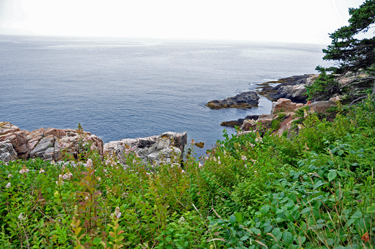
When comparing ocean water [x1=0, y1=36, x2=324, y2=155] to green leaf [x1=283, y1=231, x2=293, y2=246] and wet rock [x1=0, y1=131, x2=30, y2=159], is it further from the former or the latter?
green leaf [x1=283, y1=231, x2=293, y2=246]

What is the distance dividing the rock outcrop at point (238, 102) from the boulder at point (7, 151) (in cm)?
3717

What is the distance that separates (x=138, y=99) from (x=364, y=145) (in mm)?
51778

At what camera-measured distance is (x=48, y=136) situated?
911 inches

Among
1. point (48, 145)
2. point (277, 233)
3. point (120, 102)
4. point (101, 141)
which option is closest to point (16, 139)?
point (48, 145)

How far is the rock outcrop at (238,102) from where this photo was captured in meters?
49.6

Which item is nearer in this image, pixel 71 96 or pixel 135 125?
pixel 135 125

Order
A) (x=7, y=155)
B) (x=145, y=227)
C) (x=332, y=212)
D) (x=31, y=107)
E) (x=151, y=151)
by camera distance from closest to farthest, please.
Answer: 1. (x=332, y=212)
2. (x=145, y=227)
3. (x=7, y=155)
4. (x=151, y=151)
5. (x=31, y=107)

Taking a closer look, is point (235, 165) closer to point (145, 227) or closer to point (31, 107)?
point (145, 227)

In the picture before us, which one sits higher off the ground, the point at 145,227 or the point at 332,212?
the point at 332,212

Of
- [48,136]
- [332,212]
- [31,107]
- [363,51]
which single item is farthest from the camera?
[31,107]

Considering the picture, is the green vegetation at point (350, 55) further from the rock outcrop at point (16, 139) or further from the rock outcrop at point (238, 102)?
the rock outcrop at point (238, 102)

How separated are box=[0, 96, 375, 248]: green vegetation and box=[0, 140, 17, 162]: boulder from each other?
47.4ft

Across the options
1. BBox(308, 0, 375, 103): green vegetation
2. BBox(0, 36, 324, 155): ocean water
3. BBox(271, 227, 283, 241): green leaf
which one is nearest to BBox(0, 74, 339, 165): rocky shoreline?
BBox(308, 0, 375, 103): green vegetation

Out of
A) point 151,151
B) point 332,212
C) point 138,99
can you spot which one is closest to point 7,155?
point 151,151
